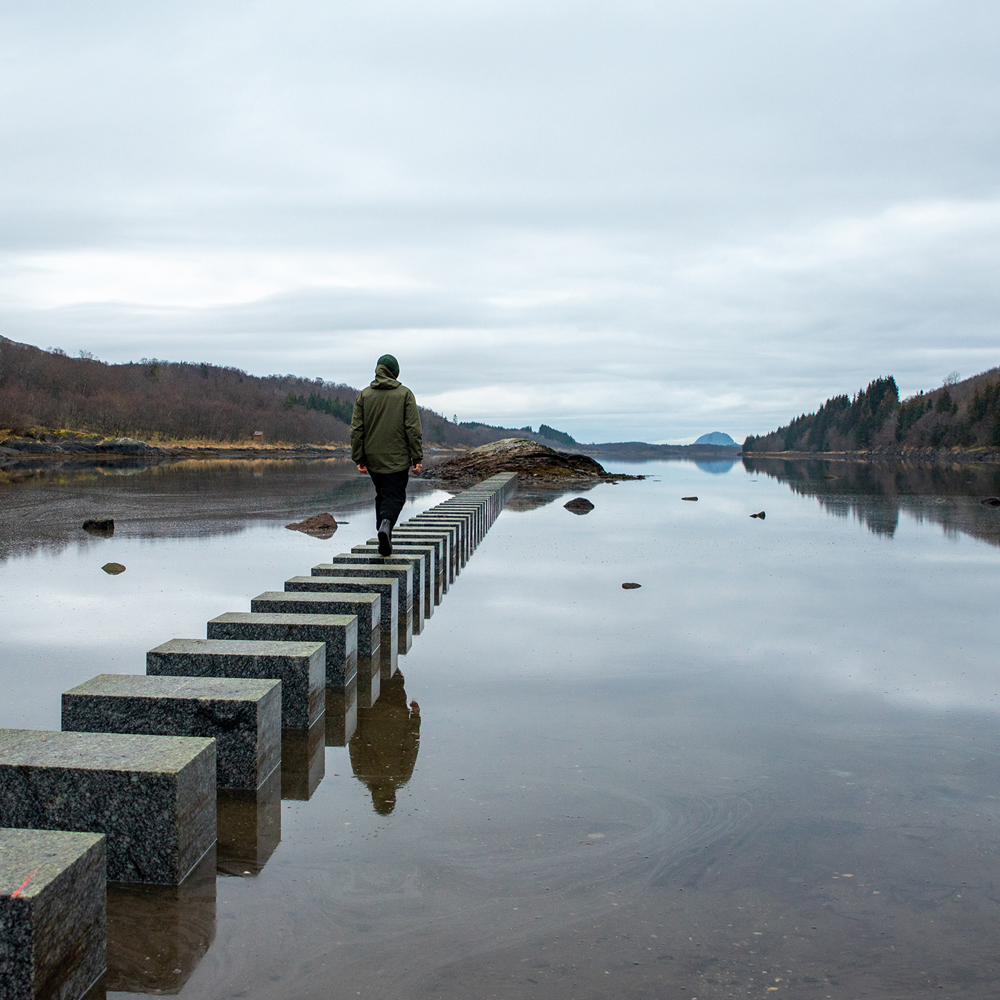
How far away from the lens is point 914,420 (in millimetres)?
152250

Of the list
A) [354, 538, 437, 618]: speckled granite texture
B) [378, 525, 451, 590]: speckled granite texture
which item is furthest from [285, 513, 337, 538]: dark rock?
[354, 538, 437, 618]: speckled granite texture

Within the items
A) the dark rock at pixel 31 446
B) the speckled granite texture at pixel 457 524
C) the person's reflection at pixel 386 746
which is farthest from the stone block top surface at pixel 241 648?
the dark rock at pixel 31 446

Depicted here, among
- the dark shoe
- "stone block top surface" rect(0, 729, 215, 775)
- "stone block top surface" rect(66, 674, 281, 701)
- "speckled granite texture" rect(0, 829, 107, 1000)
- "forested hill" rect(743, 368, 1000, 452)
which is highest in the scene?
"forested hill" rect(743, 368, 1000, 452)

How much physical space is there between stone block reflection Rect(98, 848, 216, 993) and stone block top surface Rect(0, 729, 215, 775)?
53 cm

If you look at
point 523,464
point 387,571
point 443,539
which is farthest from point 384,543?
point 523,464

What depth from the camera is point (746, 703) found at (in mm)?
6641

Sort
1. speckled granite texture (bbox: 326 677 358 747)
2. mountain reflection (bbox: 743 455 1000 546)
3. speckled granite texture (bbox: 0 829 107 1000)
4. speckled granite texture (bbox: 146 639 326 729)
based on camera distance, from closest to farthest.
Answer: speckled granite texture (bbox: 0 829 107 1000) < speckled granite texture (bbox: 146 639 326 729) < speckled granite texture (bbox: 326 677 358 747) < mountain reflection (bbox: 743 455 1000 546)

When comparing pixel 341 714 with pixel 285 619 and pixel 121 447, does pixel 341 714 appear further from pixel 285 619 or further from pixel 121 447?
pixel 121 447

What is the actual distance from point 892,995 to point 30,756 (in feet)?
11.8

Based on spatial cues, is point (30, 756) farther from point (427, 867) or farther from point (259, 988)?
point (427, 867)

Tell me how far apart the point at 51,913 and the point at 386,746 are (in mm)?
2823

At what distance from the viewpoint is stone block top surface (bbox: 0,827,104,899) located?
2.86 metres

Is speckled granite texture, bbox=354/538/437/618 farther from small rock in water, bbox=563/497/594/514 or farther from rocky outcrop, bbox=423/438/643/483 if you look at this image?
rocky outcrop, bbox=423/438/643/483

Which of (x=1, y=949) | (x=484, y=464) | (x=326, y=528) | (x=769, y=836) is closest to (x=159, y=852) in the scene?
(x=1, y=949)
